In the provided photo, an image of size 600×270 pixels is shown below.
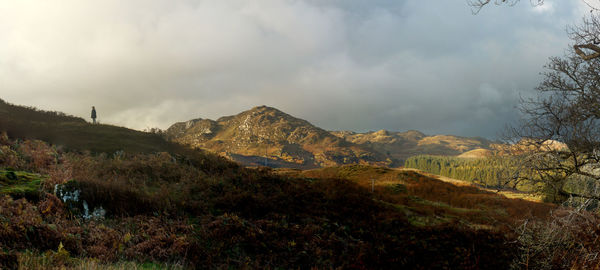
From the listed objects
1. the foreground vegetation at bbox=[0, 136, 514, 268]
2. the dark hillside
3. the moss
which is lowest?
the foreground vegetation at bbox=[0, 136, 514, 268]

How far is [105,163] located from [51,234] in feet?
27.1

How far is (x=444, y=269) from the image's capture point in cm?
954

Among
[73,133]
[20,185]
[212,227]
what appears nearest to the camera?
[212,227]

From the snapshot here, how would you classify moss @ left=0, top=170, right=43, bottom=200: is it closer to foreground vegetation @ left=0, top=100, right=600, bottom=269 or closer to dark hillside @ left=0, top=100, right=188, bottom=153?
foreground vegetation @ left=0, top=100, right=600, bottom=269

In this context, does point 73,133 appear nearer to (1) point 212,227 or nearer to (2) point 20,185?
(2) point 20,185

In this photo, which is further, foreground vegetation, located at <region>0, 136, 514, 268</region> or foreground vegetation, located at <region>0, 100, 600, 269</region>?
foreground vegetation, located at <region>0, 136, 514, 268</region>

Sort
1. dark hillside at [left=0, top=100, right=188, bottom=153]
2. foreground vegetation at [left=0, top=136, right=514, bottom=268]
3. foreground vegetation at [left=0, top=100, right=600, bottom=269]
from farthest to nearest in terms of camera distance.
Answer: dark hillside at [left=0, top=100, right=188, bottom=153]
foreground vegetation at [left=0, top=136, right=514, bottom=268]
foreground vegetation at [left=0, top=100, right=600, bottom=269]

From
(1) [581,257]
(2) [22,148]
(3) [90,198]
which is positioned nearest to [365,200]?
(1) [581,257]

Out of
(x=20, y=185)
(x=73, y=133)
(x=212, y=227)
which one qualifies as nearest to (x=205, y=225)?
(x=212, y=227)

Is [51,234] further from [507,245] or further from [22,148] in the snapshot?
[507,245]

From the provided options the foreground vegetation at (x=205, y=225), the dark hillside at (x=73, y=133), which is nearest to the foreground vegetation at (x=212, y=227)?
the foreground vegetation at (x=205, y=225)

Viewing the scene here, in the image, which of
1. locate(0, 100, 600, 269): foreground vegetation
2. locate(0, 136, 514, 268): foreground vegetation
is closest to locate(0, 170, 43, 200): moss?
locate(0, 100, 600, 269): foreground vegetation

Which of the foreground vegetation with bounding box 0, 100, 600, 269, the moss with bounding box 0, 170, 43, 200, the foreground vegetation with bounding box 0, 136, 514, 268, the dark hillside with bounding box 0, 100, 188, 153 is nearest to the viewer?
the foreground vegetation with bounding box 0, 100, 600, 269

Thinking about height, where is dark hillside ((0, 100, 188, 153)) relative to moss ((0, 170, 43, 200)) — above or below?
above
